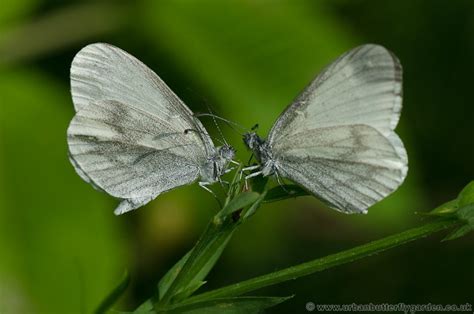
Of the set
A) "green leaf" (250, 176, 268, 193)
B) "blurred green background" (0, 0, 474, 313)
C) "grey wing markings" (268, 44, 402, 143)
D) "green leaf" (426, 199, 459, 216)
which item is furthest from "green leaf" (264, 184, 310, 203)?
"blurred green background" (0, 0, 474, 313)

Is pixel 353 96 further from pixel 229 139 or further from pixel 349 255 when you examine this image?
pixel 229 139

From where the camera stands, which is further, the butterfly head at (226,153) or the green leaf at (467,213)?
the butterfly head at (226,153)

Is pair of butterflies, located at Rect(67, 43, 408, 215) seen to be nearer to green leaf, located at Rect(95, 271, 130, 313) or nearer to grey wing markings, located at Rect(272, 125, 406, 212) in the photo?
grey wing markings, located at Rect(272, 125, 406, 212)

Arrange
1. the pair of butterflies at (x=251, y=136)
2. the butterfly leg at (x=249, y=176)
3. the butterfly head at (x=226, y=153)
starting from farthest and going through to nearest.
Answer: the butterfly head at (x=226, y=153) → the pair of butterflies at (x=251, y=136) → the butterfly leg at (x=249, y=176)

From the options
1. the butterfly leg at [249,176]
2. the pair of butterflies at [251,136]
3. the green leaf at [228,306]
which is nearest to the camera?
the green leaf at [228,306]

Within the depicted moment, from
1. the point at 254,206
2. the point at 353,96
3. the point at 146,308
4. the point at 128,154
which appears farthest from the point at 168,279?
the point at 353,96

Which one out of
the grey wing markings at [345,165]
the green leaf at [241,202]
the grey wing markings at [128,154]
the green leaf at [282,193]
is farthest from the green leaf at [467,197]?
the grey wing markings at [128,154]

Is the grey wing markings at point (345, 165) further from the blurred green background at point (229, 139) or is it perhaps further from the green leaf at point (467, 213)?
the blurred green background at point (229, 139)
